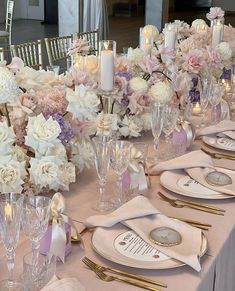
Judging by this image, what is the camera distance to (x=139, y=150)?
156 cm

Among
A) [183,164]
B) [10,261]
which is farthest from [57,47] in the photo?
[10,261]

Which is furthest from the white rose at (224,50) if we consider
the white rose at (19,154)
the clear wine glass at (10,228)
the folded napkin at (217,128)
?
the clear wine glass at (10,228)

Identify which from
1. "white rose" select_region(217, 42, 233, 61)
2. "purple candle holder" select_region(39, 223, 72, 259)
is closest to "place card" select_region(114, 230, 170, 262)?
"purple candle holder" select_region(39, 223, 72, 259)

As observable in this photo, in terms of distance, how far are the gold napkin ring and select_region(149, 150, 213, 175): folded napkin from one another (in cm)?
43

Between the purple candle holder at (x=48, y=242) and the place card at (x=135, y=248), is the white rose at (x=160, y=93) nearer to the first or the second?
the place card at (x=135, y=248)

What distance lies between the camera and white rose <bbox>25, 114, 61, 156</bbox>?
1.41m

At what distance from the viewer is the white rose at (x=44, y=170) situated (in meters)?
1.43

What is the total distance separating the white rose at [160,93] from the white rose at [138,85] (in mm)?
32

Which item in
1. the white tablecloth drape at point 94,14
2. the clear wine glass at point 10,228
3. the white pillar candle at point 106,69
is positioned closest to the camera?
the clear wine glass at point 10,228

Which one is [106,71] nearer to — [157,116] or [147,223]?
[157,116]

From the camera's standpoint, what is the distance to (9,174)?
4.45ft

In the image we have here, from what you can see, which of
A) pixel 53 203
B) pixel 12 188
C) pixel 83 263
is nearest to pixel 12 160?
pixel 12 188

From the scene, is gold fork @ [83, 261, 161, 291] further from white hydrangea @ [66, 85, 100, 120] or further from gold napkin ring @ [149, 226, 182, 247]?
white hydrangea @ [66, 85, 100, 120]

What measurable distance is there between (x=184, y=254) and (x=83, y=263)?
238 mm
